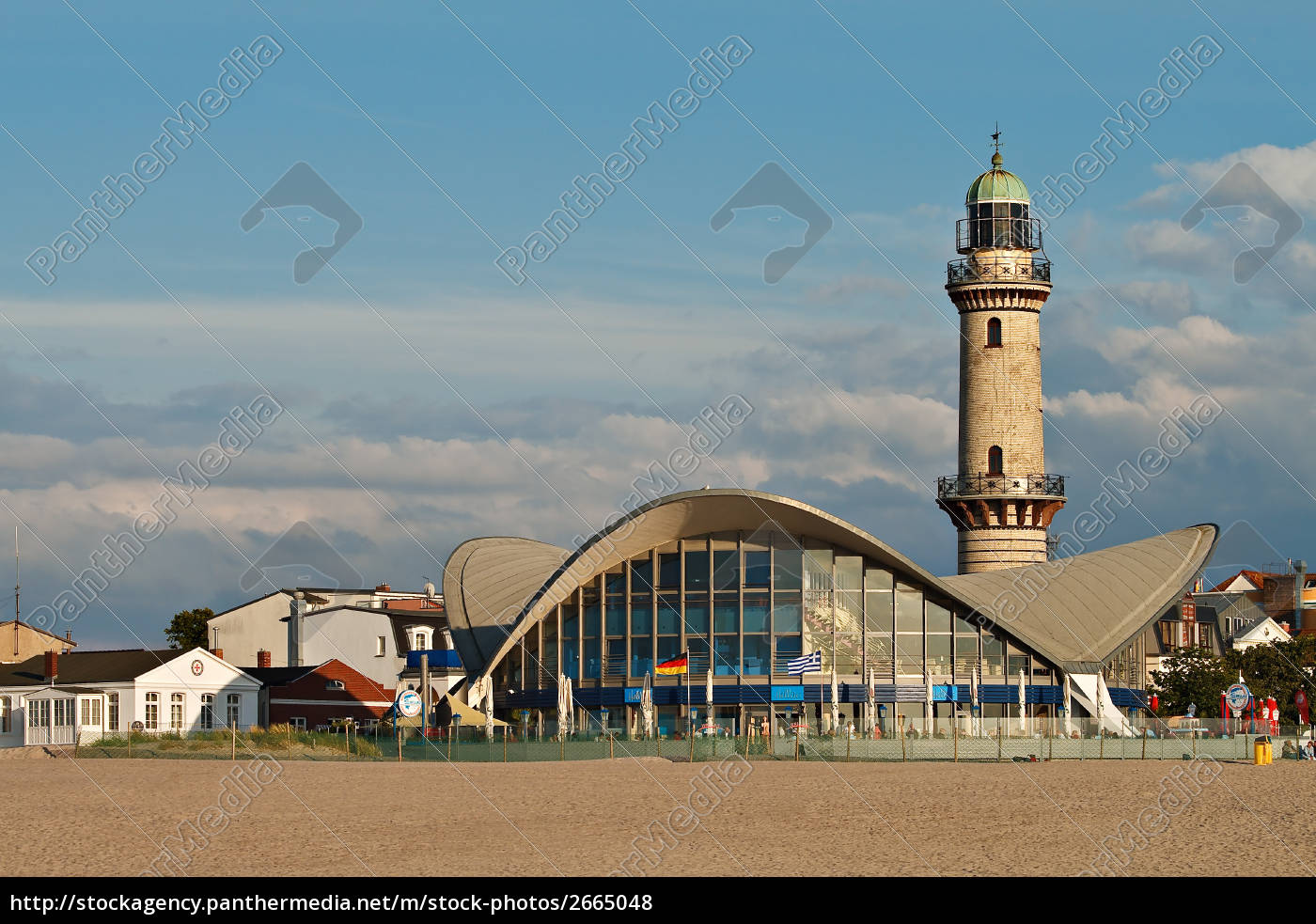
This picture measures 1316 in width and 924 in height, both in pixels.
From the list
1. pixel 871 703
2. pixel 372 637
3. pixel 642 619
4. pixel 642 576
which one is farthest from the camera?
pixel 372 637

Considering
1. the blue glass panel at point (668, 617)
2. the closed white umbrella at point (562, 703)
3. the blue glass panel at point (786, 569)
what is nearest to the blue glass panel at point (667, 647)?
the blue glass panel at point (668, 617)

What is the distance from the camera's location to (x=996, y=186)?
256ft

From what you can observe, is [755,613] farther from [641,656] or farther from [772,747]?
[772,747]

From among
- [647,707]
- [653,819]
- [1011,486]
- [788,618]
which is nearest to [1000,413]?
[1011,486]

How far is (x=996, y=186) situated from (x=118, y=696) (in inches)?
1648

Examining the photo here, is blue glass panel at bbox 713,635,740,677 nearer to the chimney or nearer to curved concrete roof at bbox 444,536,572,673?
curved concrete roof at bbox 444,536,572,673

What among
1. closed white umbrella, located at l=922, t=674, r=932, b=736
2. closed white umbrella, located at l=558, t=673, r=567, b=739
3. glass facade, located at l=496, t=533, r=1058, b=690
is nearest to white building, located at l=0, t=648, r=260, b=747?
glass facade, located at l=496, t=533, r=1058, b=690

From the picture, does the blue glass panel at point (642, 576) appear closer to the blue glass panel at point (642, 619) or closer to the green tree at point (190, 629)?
the blue glass panel at point (642, 619)

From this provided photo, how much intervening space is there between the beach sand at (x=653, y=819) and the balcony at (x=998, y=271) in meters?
34.8

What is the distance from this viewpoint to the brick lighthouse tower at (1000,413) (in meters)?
74.5

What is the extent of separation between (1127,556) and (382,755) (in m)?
32.4

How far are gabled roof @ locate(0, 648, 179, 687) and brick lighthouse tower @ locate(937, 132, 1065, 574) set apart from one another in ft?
107

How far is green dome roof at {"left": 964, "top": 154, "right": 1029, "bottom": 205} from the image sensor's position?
3066 inches
